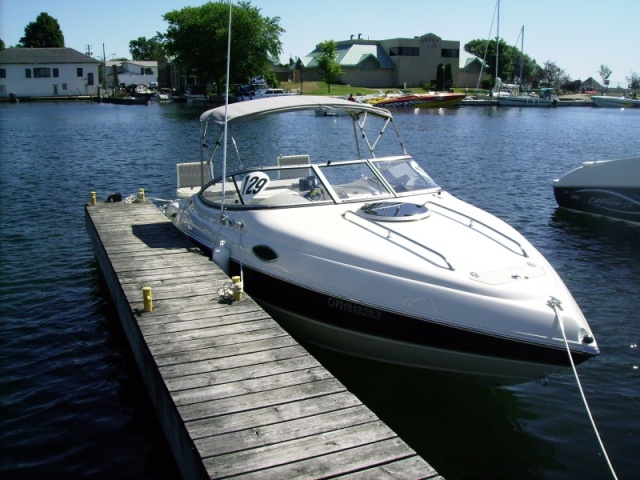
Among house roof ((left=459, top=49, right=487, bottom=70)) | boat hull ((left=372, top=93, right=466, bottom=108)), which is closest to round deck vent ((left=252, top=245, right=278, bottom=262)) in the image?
boat hull ((left=372, top=93, right=466, bottom=108))

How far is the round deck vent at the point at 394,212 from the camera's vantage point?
8657 mm

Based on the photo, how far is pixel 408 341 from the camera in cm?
733

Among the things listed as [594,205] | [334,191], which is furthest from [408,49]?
[334,191]

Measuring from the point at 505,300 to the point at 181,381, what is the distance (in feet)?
11.5

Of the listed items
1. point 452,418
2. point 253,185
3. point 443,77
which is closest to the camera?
point 452,418

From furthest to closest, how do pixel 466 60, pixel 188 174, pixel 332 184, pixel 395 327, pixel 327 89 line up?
1. pixel 466 60
2. pixel 327 89
3. pixel 188 174
4. pixel 332 184
5. pixel 395 327

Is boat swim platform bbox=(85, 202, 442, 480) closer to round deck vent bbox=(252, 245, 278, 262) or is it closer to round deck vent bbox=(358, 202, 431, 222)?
round deck vent bbox=(252, 245, 278, 262)

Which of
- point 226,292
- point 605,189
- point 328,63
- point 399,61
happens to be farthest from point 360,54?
point 226,292

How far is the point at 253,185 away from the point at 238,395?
4.33 m

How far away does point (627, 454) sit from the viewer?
6.97 m

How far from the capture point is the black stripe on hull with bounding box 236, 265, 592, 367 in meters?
6.79

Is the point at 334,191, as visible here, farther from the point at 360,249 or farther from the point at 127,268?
the point at 127,268

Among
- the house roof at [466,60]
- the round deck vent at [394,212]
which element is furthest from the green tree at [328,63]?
the round deck vent at [394,212]

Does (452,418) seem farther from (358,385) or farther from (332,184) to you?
(332,184)
